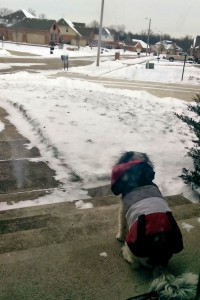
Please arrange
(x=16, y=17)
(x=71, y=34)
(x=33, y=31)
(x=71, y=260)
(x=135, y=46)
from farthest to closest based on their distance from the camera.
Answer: (x=135, y=46) < (x=71, y=34) < (x=16, y=17) < (x=33, y=31) < (x=71, y=260)

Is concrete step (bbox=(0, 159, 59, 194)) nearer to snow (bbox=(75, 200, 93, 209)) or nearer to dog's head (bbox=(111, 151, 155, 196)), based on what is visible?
snow (bbox=(75, 200, 93, 209))

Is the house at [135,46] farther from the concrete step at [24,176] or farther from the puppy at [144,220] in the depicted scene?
the puppy at [144,220]

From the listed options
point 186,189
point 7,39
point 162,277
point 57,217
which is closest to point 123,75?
point 186,189

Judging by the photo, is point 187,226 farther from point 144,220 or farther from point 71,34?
point 71,34

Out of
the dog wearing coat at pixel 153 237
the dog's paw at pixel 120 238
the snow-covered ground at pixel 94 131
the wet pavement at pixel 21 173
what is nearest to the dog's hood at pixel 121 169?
the dog wearing coat at pixel 153 237

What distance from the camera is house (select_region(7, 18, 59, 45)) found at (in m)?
70.4

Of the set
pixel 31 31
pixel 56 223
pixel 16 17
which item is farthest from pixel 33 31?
pixel 56 223

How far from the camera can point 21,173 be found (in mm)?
5914

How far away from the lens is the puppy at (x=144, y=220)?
2.60m

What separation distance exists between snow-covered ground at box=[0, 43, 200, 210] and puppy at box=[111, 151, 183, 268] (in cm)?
212

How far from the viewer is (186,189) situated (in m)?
5.33

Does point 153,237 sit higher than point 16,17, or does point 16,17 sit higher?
point 16,17

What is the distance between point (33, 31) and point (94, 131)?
225 feet

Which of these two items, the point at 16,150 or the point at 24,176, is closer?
the point at 24,176
